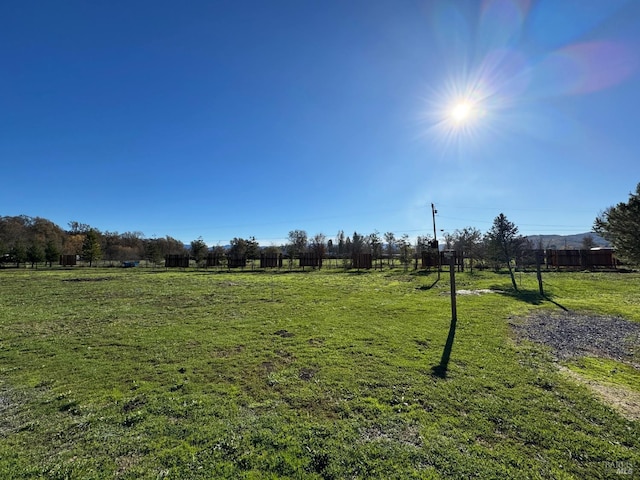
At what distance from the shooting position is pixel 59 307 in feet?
38.9

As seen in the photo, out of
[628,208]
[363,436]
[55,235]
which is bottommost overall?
[363,436]

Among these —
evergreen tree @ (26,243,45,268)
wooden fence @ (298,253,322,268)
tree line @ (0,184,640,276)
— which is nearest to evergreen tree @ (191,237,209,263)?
tree line @ (0,184,640,276)

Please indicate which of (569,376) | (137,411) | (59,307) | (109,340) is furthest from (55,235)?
(569,376)

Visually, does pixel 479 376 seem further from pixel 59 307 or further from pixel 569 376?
pixel 59 307

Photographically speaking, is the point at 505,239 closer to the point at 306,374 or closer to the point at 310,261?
the point at 306,374

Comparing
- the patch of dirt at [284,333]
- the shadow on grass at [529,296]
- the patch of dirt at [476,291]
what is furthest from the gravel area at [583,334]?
the patch of dirt at [284,333]

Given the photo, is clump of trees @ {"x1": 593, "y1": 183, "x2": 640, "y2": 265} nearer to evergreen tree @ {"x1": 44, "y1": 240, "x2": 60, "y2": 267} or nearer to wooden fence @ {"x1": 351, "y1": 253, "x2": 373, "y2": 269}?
wooden fence @ {"x1": 351, "y1": 253, "x2": 373, "y2": 269}

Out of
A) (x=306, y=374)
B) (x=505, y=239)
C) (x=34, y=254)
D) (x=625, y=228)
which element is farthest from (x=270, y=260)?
(x=34, y=254)

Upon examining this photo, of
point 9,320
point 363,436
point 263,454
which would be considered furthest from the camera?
point 9,320

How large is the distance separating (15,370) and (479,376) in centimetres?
912

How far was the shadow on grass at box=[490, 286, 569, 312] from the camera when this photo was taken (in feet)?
39.3

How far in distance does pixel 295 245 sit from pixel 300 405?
2005 inches

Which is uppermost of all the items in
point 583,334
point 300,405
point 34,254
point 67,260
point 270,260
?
point 34,254

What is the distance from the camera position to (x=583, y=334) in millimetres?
7488
